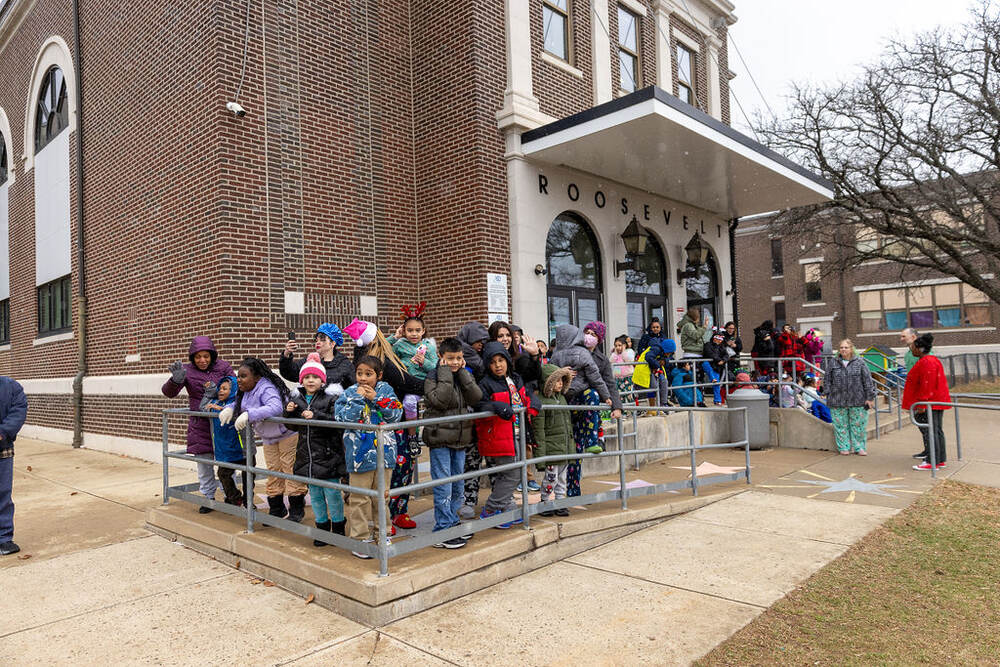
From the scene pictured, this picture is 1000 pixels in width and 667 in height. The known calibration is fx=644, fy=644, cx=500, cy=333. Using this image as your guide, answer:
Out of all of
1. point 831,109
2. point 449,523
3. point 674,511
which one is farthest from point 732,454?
point 831,109

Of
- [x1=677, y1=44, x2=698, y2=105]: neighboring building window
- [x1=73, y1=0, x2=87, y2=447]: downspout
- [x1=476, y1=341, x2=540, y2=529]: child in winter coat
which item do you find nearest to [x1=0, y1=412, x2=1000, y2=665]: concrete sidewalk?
[x1=476, y1=341, x2=540, y2=529]: child in winter coat

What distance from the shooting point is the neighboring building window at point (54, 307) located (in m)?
13.0

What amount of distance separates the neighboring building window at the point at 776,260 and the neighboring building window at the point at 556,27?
A: 30379mm

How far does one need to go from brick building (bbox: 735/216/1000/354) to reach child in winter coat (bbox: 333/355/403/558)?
96.4 ft

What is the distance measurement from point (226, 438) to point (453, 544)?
2417 mm

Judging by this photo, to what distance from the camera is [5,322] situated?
661 inches

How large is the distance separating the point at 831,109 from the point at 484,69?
15731 mm

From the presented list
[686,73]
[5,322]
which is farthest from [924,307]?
[5,322]

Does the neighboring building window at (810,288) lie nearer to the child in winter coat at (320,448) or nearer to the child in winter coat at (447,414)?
the child in winter coat at (447,414)

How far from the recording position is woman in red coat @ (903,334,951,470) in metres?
8.19

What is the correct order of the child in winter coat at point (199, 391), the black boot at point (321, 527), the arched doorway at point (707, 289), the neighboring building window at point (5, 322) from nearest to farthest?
the black boot at point (321, 527)
the child in winter coat at point (199, 391)
the arched doorway at point (707, 289)
the neighboring building window at point (5, 322)

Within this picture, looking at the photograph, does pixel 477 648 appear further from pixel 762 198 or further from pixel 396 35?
pixel 762 198

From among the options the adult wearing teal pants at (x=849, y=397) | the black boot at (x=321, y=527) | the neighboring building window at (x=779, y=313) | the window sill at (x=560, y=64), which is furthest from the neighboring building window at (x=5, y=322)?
the neighboring building window at (x=779, y=313)

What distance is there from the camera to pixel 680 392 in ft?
34.6
